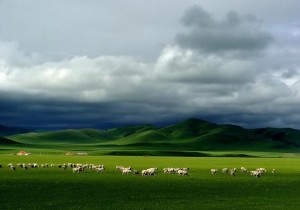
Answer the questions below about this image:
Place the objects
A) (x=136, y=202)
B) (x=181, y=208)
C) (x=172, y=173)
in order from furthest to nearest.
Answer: (x=172, y=173) < (x=136, y=202) < (x=181, y=208)

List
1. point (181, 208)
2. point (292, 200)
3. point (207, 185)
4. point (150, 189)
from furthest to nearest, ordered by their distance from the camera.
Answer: point (207, 185)
point (150, 189)
point (292, 200)
point (181, 208)

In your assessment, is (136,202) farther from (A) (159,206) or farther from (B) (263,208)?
(B) (263,208)

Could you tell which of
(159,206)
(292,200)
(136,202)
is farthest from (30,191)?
(292,200)

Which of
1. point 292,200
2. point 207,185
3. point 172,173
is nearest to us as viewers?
point 292,200

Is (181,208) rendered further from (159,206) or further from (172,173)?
(172,173)

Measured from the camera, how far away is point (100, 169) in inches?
2297

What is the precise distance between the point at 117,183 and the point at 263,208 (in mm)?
17379

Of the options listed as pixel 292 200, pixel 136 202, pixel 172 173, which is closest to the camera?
pixel 136 202

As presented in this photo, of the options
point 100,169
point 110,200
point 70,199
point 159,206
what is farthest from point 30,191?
point 100,169

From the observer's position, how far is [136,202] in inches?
1169

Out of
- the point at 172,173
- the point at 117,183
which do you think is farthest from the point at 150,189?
the point at 172,173

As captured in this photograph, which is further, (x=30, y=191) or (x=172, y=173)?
(x=172, y=173)

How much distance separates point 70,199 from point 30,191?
5345mm

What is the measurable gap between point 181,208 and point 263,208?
5.69m
